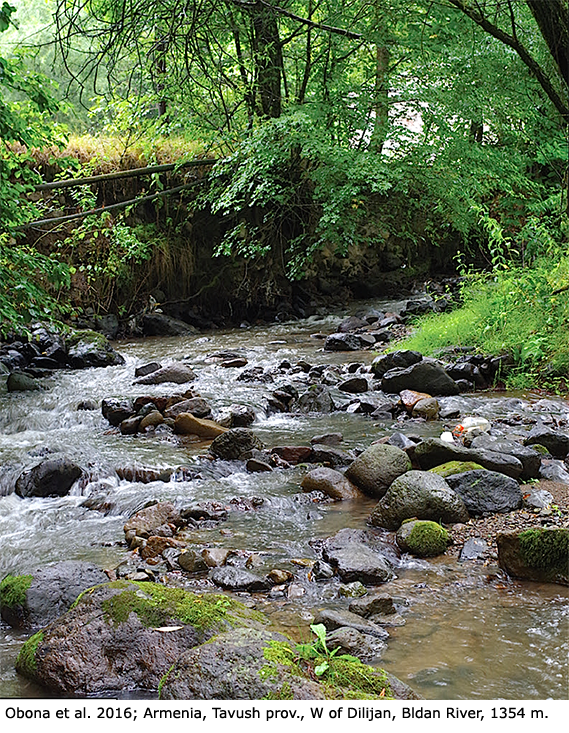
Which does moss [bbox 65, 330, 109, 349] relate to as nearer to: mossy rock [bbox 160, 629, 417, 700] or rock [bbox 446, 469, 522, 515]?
rock [bbox 446, 469, 522, 515]

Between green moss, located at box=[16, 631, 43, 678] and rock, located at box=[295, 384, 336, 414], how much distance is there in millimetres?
4903

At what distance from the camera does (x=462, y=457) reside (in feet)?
15.4

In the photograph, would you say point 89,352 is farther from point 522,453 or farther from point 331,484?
point 522,453

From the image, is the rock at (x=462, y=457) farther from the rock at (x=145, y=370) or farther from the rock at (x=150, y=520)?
the rock at (x=145, y=370)

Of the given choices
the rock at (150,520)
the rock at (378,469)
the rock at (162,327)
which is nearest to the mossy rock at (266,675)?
the rock at (150,520)

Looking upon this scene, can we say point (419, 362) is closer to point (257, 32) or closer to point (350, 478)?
point (350, 478)

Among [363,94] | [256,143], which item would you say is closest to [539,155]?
[363,94]

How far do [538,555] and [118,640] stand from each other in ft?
6.58

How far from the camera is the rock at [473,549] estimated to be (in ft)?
11.5

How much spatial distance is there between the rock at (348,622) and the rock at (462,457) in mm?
2119

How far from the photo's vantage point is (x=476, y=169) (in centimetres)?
1053

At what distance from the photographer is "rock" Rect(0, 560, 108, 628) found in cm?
300

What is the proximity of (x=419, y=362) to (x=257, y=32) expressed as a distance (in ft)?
14.6

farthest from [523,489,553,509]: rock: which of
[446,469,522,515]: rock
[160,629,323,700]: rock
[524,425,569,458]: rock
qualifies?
[160,629,323,700]: rock
